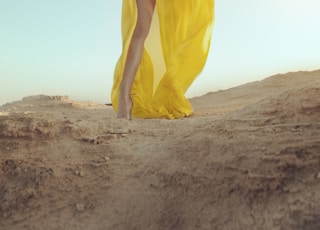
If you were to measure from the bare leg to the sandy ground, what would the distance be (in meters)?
0.87

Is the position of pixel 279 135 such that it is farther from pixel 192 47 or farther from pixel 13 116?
pixel 192 47

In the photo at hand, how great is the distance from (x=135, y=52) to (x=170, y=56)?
26.3 inches

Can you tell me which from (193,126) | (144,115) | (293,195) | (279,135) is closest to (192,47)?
(144,115)

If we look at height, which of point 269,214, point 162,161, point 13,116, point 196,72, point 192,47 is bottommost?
point 269,214

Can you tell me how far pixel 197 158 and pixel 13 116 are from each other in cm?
89

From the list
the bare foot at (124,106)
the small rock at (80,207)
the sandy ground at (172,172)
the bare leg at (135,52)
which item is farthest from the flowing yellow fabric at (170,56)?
the small rock at (80,207)

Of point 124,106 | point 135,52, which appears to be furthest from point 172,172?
point 135,52

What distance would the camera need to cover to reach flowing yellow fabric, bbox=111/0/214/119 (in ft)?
9.15

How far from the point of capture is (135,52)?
242 cm

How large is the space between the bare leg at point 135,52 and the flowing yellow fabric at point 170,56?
17 centimetres

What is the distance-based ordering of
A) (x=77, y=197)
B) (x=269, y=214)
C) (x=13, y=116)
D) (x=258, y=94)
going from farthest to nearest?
(x=258, y=94), (x=13, y=116), (x=77, y=197), (x=269, y=214)

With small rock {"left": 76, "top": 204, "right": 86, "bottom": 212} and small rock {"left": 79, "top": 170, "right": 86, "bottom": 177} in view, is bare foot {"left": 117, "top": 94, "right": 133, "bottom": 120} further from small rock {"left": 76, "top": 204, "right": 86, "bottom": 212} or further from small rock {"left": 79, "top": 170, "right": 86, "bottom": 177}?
small rock {"left": 76, "top": 204, "right": 86, "bottom": 212}

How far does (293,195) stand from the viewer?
93 cm

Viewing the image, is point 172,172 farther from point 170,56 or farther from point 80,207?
point 170,56
